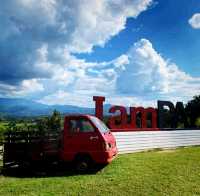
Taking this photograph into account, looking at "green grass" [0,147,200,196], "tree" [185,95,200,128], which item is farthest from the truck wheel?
"tree" [185,95,200,128]

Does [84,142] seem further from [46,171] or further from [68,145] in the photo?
[46,171]

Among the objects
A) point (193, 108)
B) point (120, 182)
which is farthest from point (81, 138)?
point (193, 108)

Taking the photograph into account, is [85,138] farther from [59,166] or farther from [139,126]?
[139,126]

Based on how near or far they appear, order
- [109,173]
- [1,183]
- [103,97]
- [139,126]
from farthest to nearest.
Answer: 1. [139,126]
2. [103,97]
3. [109,173]
4. [1,183]

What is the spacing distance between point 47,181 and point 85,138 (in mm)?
2116

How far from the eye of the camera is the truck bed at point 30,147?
11.6 meters

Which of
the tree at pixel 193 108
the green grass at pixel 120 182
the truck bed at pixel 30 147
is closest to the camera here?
the green grass at pixel 120 182

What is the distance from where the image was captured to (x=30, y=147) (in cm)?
1173

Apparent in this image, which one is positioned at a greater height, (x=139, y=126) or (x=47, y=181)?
(x=139, y=126)

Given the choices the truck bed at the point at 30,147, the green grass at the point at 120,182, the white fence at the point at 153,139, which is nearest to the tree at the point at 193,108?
the white fence at the point at 153,139

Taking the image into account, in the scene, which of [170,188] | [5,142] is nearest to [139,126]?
[5,142]

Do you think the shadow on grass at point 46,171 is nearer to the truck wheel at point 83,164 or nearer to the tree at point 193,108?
the truck wheel at point 83,164

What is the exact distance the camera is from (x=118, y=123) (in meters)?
18.8

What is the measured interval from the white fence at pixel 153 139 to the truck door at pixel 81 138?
19.6 ft
